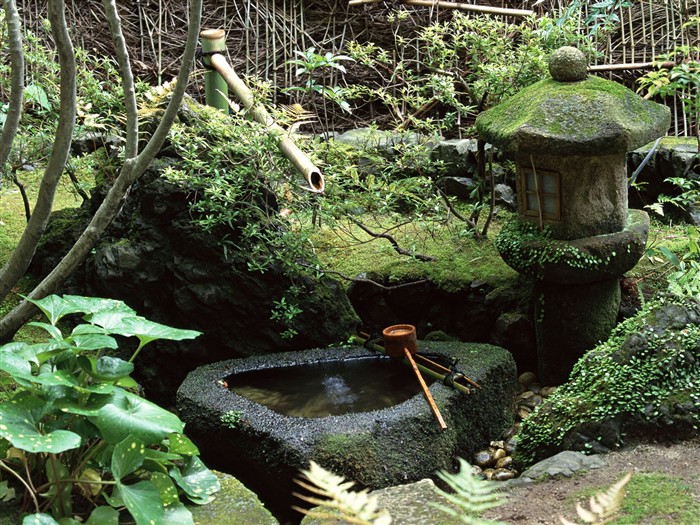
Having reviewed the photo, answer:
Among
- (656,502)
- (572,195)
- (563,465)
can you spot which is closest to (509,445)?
(563,465)

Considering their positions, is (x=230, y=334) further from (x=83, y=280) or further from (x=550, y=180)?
(x=550, y=180)

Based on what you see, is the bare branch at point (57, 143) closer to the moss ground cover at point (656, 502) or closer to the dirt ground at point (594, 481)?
the dirt ground at point (594, 481)

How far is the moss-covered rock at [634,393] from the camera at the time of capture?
4.51m

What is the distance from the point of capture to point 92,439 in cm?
351

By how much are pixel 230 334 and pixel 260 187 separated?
1101mm

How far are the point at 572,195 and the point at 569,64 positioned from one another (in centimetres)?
86

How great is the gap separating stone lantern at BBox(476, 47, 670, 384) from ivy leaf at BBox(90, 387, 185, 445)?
3015 mm

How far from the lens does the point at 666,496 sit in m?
3.69

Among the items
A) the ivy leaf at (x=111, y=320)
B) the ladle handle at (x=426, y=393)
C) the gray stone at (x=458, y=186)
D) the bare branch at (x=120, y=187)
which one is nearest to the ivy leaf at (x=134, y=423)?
the ivy leaf at (x=111, y=320)

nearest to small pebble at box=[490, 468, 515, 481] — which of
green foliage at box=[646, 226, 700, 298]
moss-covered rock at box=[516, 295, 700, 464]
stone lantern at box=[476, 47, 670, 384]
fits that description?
moss-covered rock at box=[516, 295, 700, 464]

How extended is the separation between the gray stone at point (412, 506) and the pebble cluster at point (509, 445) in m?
1.32

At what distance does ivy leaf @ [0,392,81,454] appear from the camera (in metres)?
2.94

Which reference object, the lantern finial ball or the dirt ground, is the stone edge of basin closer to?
the dirt ground

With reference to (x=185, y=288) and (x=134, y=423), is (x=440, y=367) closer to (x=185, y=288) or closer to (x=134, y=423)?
(x=185, y=288)
